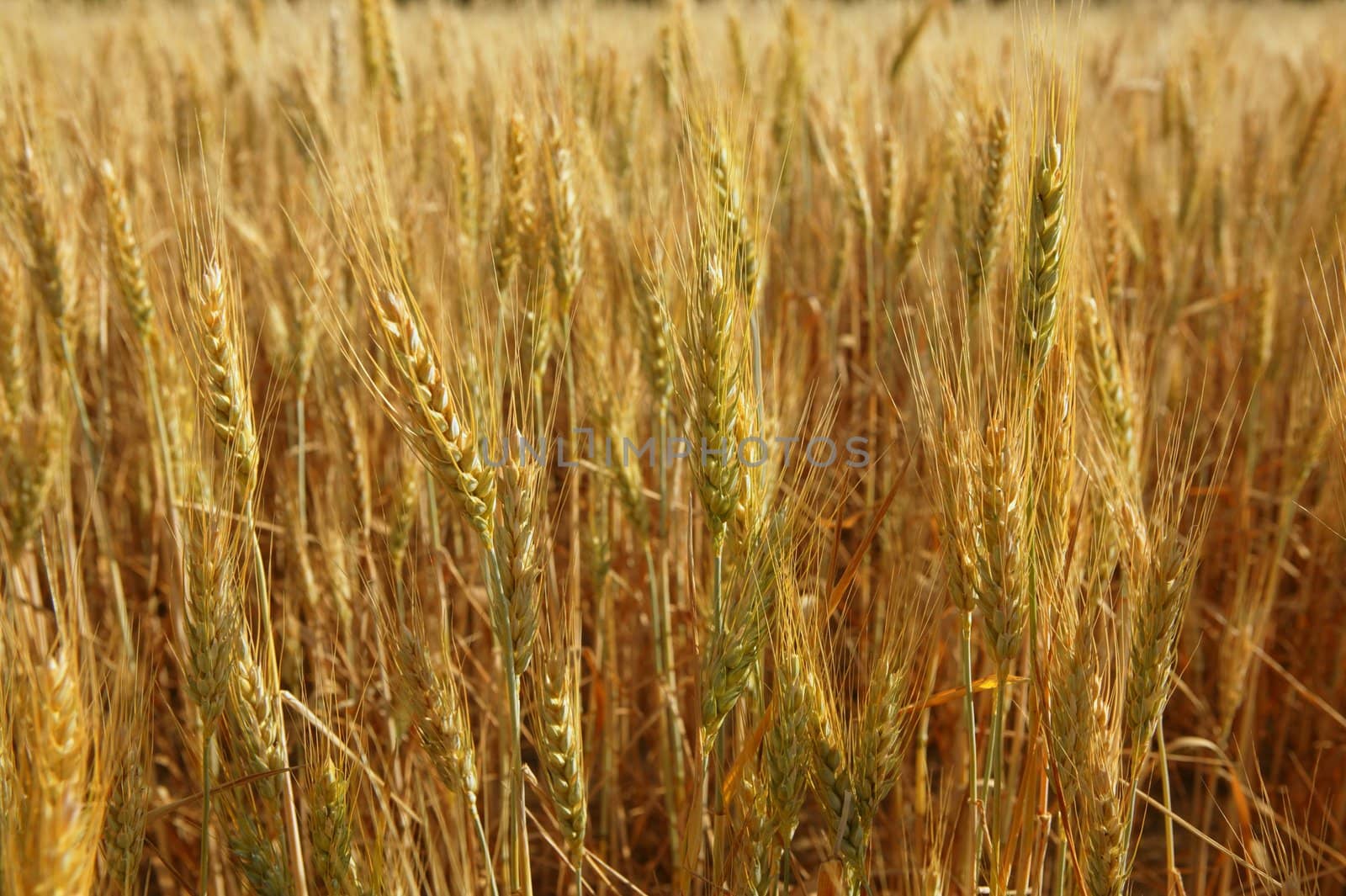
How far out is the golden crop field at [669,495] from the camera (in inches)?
45.8

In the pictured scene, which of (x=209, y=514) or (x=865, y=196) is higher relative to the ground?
(x=865, y=196)

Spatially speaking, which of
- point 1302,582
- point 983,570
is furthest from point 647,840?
point 1302,582

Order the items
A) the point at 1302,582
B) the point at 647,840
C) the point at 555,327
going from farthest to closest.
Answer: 1. the point at 1302,582
2. the point at 647,840
3. the point at 555,327

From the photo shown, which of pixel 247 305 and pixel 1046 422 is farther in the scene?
pixel 247 305

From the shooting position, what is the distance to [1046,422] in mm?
1211

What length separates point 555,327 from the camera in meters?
1.90

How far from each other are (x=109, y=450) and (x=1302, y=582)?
325cm

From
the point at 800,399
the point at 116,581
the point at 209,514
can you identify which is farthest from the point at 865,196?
the point at 116,581

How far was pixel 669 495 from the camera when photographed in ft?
6.45

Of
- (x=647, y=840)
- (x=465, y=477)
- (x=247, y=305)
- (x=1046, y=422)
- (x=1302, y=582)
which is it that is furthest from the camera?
(x=247, y=305)

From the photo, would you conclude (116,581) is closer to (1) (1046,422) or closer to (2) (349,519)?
(2) (349,519)

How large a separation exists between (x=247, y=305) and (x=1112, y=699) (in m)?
2.53

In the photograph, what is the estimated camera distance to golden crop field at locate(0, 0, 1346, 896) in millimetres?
1162

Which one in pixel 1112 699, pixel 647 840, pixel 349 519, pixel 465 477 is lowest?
pixel 647 840
